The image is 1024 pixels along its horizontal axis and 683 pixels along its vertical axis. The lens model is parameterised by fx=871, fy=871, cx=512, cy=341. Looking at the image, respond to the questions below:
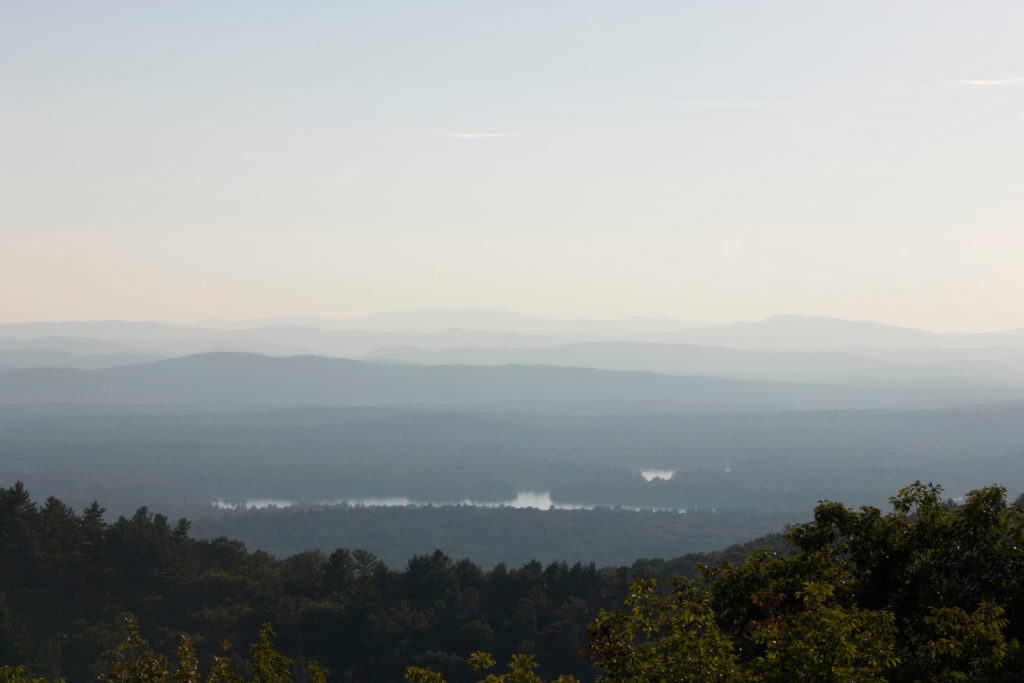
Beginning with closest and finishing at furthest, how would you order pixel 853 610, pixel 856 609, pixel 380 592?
pixel 853 610 → pixel 856 609 → pixel 380 592

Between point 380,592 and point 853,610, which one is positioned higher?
point 853,610

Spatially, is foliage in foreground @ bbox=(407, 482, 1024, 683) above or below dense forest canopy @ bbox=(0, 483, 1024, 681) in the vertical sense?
above

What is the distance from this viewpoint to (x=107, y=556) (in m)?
67.8

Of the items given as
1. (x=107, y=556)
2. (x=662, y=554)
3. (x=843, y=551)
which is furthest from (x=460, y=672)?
(x=662, y=554)

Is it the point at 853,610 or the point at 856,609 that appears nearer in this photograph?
the point at 853,610

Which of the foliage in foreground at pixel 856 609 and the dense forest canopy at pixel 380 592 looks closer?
the foliage in foreground at pixel 856 609

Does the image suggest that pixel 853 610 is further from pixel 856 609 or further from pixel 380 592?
pixel 380 592

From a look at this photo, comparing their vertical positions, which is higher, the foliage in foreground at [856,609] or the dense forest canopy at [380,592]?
the foliage in foreground at [856,609]

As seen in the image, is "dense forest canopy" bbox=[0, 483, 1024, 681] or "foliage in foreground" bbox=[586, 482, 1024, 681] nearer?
"foliage in foreground" bbox=[586, 482, 1024, 681]

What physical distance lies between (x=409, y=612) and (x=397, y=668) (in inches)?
202

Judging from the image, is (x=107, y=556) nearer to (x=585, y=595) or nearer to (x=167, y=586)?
(x=167, y=586)

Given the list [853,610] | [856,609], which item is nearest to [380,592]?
[856,609]

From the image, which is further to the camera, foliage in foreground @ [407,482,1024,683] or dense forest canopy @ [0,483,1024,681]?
dense forest canopy @ [0,483,1024,681]

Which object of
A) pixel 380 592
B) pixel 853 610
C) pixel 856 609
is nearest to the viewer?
pixel 853 610
